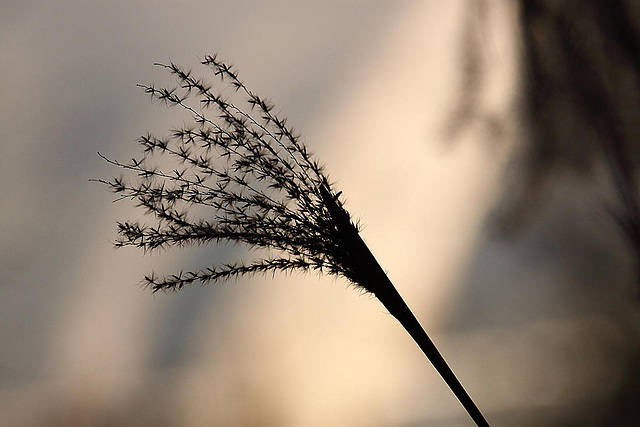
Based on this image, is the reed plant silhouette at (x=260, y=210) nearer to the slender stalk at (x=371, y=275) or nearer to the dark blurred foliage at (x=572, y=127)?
the slender stalk at (x=371, y=275)

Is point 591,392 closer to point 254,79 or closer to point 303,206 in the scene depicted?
point 303,206

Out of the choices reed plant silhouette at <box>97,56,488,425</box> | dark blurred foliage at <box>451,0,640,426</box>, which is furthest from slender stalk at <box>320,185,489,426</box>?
dark blurred foliage at <box>451,0,640,426</box>

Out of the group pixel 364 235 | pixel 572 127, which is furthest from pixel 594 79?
pixel 364 235

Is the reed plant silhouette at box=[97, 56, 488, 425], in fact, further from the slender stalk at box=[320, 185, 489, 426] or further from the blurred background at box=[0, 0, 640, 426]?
the blurred background at box=[0, 0, 640, 426]

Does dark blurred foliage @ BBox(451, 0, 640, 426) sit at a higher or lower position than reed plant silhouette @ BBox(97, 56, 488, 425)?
higher

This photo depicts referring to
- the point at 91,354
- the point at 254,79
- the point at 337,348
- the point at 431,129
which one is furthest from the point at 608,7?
the point at 91,354

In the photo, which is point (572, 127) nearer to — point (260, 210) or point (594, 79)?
point (594, 79)

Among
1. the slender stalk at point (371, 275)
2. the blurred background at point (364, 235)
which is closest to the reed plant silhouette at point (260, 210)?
the slender stalk at point (371, 275)
